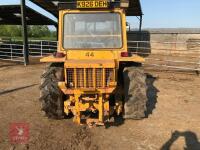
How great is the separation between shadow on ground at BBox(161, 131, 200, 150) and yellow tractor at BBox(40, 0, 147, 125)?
36.3 inches

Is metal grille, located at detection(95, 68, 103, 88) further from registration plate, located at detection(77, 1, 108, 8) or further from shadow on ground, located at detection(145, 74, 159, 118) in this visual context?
shadow on ground, located at detection(145, 74, 159, 118)

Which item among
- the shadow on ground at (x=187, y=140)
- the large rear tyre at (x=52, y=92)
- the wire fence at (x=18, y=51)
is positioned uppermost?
the wire fence at (x=18, y=51)

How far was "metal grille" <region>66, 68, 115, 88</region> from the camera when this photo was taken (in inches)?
233

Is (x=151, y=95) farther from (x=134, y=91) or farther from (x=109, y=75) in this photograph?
(x=109, y=75)

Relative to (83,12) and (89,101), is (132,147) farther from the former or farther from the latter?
(83,12)

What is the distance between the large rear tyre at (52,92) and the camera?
6.31 metres

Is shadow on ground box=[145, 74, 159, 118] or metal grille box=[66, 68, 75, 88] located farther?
shadow on ground box=[145, 74, 159, 118]

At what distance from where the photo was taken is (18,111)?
743 cm

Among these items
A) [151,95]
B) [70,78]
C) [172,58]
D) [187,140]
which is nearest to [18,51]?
[172,58]

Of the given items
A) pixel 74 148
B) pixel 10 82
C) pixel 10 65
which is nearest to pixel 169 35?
pixel 10 65

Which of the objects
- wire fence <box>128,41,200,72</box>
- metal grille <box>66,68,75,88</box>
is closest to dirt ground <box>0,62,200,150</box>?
metal grille <box>66,68,75,88</box>

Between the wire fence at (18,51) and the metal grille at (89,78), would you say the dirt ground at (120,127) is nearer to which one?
the metal grille at (89,78)

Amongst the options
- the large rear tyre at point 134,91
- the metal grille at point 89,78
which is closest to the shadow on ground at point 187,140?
the large rear tyre at point 134,91

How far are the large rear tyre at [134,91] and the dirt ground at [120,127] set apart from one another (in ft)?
1.04
